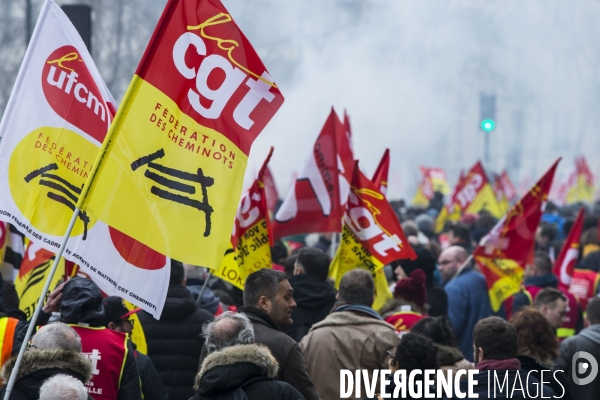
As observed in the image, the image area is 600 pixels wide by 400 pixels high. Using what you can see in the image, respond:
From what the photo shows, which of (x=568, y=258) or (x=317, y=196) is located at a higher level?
(x=317, y=196)

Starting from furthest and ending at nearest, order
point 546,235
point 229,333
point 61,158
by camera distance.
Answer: point 546,235 → point 61,158 → point 229,333

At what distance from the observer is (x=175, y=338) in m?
5.31

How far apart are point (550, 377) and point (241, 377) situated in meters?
1.86

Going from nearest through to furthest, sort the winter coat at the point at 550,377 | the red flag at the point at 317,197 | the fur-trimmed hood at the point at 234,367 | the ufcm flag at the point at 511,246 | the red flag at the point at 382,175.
A: the fur-trimmed hood at the point at 234,367 < the winter coat at the point at 550,377 < the red flag at the point at 317,197 < the red flag at the point at 382,175 < the ufcm flag at the point at 511,246

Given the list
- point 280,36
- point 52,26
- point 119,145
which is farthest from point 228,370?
point 280,36

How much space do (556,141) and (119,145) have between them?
39625 millimetres

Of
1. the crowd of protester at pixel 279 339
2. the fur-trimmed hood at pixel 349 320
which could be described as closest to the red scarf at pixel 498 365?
the crowd of protester at pixel 279 339

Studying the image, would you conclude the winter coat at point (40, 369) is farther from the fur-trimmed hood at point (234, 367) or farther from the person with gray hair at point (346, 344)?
the person with gray hair at point (346, 344)

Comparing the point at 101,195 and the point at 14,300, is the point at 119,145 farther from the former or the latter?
the point at 14,300

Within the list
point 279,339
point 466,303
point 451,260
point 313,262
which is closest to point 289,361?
point 279,339

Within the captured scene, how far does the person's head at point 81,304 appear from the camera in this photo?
4055mm

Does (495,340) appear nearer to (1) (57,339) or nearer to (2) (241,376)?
(2) (241,376)

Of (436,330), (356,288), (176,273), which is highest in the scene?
(176,273)

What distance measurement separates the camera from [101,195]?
3568 mm
